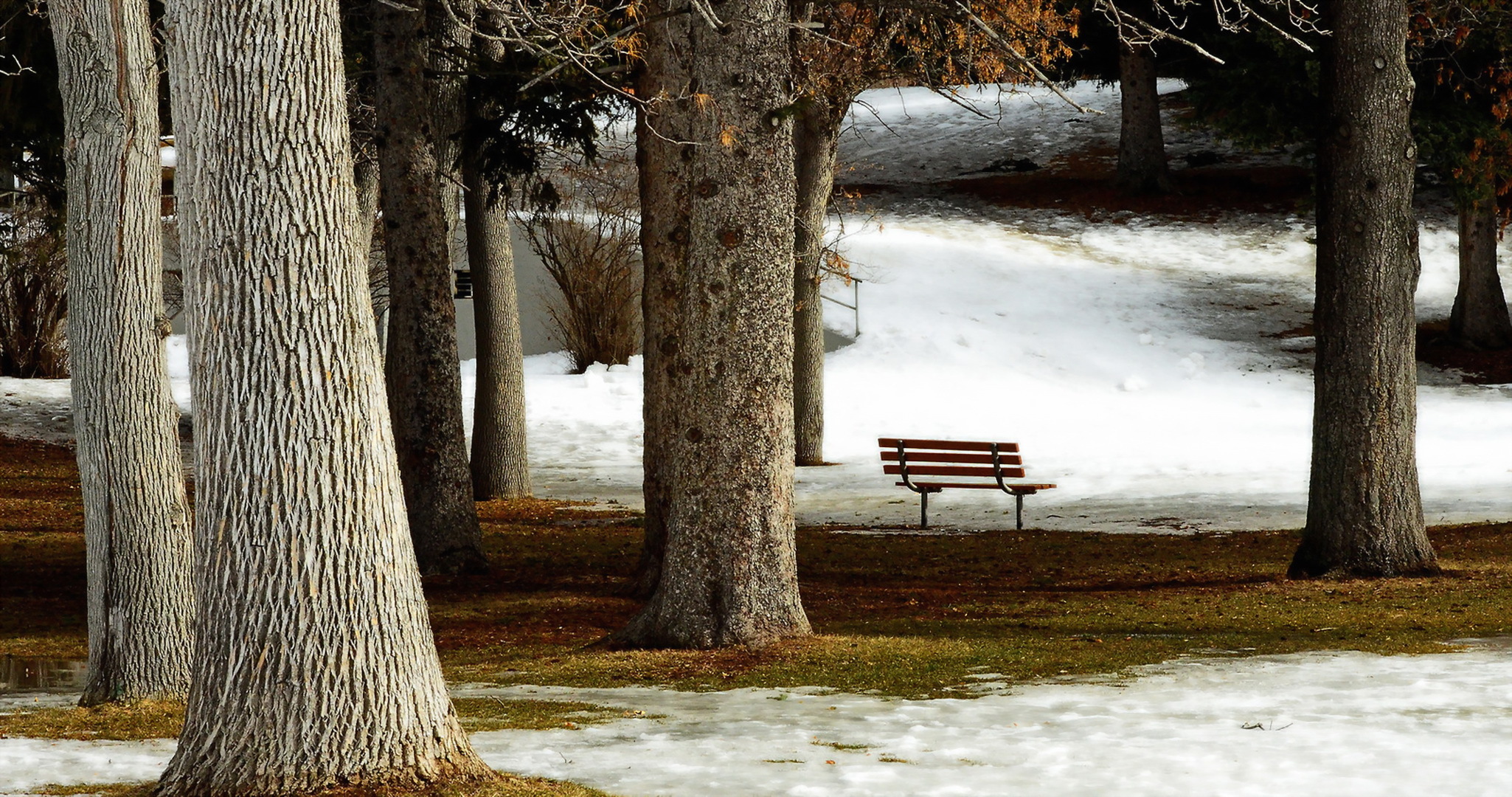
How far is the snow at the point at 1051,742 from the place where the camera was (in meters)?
4.95

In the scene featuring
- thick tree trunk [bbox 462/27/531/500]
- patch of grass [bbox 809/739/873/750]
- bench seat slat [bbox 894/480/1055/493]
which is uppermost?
thick tree trunk [bbox 462/27/531/500]

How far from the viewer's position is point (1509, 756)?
5.13m

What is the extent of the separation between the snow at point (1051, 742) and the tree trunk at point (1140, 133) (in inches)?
1152

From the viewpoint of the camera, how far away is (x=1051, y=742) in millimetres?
5578

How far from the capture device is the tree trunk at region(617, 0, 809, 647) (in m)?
7.48

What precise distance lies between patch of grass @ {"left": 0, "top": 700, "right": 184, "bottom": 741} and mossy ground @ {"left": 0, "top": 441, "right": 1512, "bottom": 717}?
1.43 meters

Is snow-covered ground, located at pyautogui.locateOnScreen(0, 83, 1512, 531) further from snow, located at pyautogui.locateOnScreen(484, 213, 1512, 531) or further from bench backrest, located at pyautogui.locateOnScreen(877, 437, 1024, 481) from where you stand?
bench backrest, located at pyautogui.locateOnScreen(877, 437, 1024, 481)

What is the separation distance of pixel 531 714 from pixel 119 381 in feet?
8.82

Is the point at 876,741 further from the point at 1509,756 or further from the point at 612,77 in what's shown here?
the point at 612,77

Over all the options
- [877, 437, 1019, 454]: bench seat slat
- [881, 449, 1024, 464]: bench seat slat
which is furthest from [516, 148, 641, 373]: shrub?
[881, 449, 1024, 464]: bench seat slat

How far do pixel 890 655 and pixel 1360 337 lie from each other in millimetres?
4349

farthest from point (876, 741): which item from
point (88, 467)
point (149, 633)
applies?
point (88, 467)

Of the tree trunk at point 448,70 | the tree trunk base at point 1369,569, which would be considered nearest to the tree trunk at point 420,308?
the tree trunk at point 448,70

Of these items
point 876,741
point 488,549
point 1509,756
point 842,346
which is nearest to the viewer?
point 1509,756
